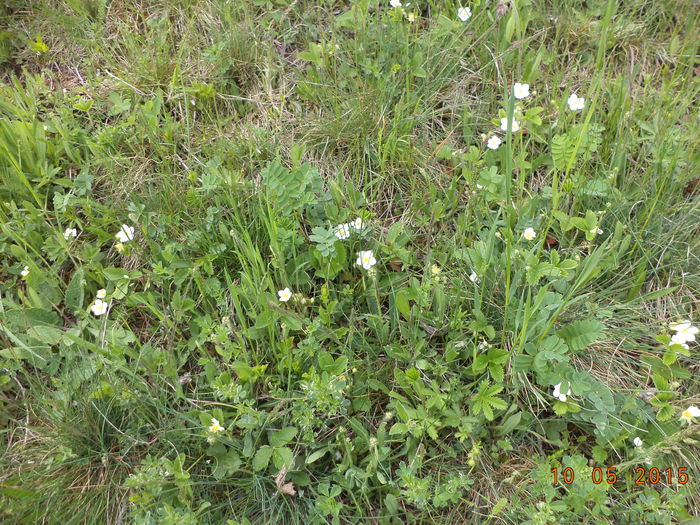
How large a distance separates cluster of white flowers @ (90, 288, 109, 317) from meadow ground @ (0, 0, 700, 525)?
23mm

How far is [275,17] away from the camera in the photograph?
3.18 m

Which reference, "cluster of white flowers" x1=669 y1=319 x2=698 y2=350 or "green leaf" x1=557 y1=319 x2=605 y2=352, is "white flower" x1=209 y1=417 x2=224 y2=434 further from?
"cluster of white flowers" x1=669 y1=319 x2=698 y2=350

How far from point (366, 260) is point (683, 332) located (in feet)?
4.44

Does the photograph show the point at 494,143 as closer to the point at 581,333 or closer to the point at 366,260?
the point at 366,260

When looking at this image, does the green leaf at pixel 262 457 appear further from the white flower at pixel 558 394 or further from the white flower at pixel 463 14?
the white flower at pixel 463 14

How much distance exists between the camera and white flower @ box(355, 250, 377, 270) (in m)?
2.31

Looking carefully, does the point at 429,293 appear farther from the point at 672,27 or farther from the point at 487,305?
the point at 672,27

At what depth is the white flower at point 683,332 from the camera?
6.95 ft

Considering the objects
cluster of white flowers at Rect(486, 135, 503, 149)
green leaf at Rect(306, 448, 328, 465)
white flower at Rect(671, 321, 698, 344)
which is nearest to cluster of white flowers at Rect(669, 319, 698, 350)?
white flower at Rect(671, 321, 698, 344)

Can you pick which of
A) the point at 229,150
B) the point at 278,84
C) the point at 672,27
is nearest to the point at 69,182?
the point at 229,150

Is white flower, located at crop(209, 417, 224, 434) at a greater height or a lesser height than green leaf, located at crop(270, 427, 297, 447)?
greater

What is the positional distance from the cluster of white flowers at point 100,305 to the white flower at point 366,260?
1183 millimetres

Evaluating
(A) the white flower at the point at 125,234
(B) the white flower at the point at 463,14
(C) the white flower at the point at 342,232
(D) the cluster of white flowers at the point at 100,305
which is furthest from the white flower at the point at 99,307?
(B) the white flower at the point at 463,14

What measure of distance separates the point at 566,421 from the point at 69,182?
2.72 meters
